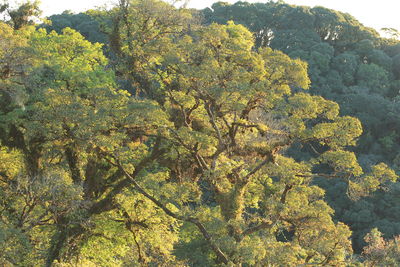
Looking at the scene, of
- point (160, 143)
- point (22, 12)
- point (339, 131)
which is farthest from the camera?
point (22, 12)

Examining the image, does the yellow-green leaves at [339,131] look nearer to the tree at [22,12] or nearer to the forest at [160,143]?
the forest at [160,143]

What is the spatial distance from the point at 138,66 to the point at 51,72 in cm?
300

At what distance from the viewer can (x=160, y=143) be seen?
15102mm

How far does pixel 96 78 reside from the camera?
15266 millimetres

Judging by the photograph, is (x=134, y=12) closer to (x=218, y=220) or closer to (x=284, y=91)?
(x=284, y=91)

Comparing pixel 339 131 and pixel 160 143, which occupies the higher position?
pixel 339 131

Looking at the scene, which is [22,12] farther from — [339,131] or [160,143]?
[339,131]

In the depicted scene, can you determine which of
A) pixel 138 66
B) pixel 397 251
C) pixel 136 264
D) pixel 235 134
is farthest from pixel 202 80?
pixel 397 251

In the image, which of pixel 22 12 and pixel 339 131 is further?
pixel 22 12

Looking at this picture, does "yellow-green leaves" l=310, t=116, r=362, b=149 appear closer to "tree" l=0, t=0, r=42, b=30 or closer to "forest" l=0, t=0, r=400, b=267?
"forest" l=0, t=0, r=400, b=267

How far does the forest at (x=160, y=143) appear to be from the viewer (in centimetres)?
1286

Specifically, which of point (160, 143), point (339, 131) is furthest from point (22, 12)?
point (339, 131)

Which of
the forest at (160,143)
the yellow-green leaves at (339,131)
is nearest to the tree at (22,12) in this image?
the forest at (160,143)

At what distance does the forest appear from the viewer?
1286 centimetres
